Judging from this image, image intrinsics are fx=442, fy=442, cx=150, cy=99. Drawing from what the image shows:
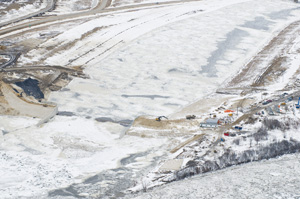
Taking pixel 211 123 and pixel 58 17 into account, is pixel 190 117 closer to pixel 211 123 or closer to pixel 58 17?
pixel 211 123

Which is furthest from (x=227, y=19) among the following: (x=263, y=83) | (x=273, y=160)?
(x=273, y=160)

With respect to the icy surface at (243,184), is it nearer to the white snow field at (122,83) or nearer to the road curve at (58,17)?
the white snow field at (122,83)

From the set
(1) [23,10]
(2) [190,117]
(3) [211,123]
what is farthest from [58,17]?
(3) [211,123]

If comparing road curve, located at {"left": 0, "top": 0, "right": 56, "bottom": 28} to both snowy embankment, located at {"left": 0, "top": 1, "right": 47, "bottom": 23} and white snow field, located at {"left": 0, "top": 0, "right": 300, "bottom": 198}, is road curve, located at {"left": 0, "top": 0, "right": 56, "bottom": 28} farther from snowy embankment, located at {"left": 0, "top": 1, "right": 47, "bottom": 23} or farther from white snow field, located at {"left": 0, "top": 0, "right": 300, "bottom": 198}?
white snow field, located at {"left": 0, "top": 0, "right": 300, "bottom": 198}

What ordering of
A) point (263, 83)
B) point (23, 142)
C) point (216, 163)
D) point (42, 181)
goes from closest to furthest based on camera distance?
point (42, 181) → point (216, 163) → point (23, 142) → point (263, 83)

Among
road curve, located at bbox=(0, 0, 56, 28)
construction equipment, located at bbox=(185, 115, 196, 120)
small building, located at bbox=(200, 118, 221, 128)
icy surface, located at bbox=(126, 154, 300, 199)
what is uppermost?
road curve, located at bbox=(0, 0, 56, 28)

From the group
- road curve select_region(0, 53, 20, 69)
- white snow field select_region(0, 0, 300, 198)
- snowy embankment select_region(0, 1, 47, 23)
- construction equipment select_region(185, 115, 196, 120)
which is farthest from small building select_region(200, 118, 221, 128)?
snowy embankment select_region(0, 1, 47, 23)

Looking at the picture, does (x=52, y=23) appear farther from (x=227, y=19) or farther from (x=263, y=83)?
(x=263, y=83)

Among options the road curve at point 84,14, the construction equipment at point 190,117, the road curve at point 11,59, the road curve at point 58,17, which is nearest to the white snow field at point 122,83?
the road curve at point 11,59
